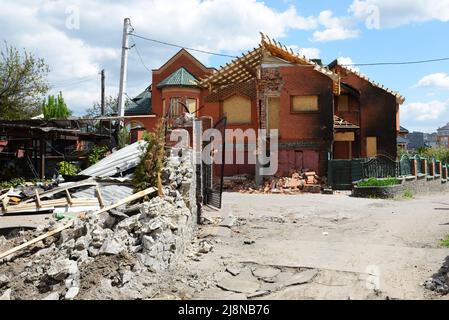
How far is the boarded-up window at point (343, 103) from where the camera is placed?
2647 centimetres

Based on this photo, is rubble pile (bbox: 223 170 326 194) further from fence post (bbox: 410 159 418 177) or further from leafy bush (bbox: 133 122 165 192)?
leafy bush (bbox: 133 122 165 192)

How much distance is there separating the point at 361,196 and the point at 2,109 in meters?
23.4

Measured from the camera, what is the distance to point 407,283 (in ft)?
18.9

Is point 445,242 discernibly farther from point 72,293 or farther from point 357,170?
point 357,170

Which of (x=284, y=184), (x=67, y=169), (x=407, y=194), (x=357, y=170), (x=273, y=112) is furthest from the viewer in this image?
(x=273, y=112)

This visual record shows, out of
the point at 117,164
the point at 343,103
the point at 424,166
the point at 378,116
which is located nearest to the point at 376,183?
the point at 424,166

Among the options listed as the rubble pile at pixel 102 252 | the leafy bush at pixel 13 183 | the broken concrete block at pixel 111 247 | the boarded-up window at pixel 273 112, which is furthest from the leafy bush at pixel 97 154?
the broken concrete block at pixel 111 247

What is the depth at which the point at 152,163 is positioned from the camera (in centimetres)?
833

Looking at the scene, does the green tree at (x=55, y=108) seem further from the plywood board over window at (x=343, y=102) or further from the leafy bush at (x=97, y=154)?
the plywood board over window at (x=343, y=102)

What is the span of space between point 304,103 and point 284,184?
14.5 ft

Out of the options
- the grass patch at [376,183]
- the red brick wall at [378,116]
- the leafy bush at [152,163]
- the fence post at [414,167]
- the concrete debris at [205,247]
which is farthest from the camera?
the red brick wall at [378,116]
